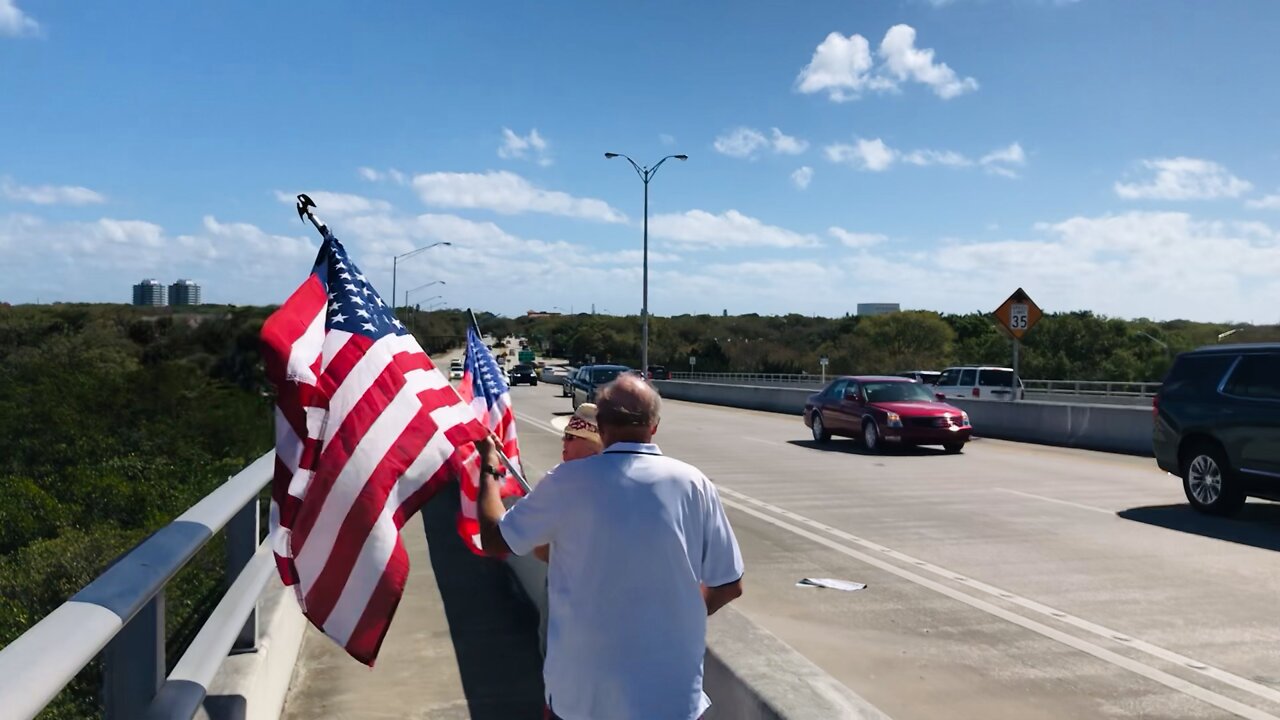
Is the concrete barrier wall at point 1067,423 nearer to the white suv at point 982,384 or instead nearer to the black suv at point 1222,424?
the black suv at point 1222,424

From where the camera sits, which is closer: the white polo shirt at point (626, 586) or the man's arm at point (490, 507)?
the white polo shirt at point (626, 586)

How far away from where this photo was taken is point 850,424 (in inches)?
869

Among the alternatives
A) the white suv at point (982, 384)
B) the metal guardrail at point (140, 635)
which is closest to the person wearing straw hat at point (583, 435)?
the metal guardrail at point (140, 635)

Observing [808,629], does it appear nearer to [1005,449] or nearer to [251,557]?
[251,557]

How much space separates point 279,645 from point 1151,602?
6.43 metres

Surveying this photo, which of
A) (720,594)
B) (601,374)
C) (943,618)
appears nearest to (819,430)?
(601,374)

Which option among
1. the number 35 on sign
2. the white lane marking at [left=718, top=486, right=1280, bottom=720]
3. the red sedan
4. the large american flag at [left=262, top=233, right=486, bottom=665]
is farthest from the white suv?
the large american flag at [left=262, top=233, right=486, bottom=665]

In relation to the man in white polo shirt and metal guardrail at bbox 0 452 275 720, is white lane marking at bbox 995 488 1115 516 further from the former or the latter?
the man in white polo shirt

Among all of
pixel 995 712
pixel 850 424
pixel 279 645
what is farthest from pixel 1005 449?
pixel 279 645

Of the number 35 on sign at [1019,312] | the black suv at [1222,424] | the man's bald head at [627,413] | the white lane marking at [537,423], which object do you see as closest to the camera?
the man's bald head at [627,413]

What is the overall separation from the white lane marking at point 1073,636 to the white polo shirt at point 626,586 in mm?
4113

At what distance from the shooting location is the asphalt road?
20.6 ft

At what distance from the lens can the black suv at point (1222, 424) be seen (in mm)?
12039

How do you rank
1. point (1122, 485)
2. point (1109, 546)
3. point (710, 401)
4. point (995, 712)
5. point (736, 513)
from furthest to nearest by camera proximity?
point (710, 401) < point (1122, 485) < point (736, 513) < point (1109, 546) < point (995, 712)
